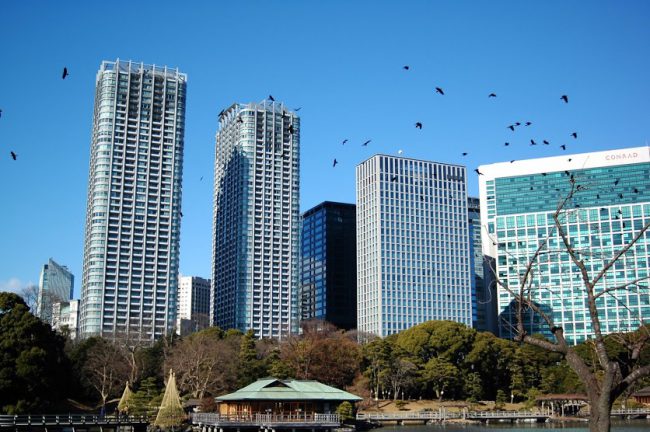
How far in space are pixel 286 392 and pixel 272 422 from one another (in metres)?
4.11

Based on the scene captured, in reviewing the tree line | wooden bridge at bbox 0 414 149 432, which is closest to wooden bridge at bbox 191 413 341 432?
wooden bridge at bbox 0 414 149 432

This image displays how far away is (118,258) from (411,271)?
2782 inches

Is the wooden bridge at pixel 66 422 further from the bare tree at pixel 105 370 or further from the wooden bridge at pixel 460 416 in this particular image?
the wooden bridge at pixel 460 416

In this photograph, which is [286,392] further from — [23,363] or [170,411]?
[23,363]

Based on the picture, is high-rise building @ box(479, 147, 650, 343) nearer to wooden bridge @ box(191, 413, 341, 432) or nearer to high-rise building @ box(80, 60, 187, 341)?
high-rise building @ box(80, 60, 187, 341)

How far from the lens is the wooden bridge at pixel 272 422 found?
207ft

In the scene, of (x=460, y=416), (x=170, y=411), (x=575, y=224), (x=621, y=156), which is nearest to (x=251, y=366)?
(x=170, y=411)

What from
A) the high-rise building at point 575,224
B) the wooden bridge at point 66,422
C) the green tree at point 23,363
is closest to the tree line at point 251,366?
the green tree at point 23,363

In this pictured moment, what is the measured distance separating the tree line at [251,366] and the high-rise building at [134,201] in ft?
122

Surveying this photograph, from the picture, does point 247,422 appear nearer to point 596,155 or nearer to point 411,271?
point 411,271

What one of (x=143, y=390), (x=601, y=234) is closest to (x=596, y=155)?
(x=601, y=234)

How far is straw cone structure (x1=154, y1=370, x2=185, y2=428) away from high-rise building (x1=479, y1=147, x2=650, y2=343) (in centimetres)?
10249

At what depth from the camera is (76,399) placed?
296 ft

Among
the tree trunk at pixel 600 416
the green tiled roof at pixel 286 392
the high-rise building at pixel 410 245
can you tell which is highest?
the high-rise building at pixel 410 245
